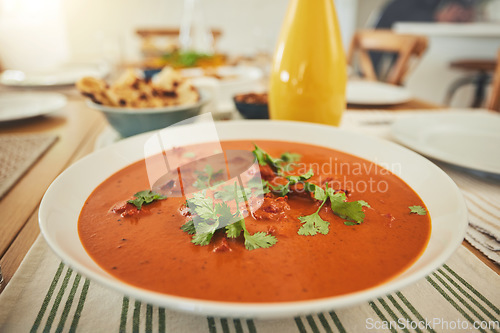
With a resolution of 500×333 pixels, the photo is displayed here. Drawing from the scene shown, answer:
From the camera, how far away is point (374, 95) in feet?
6.64

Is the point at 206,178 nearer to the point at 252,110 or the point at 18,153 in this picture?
the point at 252,110

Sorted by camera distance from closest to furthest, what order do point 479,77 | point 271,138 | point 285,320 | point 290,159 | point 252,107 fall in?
point 285,320 < point 290,159 < point 271,138 < point 252,107 < point 479,77

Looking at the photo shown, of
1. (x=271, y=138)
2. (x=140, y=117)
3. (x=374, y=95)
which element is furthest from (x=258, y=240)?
(x=374, y=95)

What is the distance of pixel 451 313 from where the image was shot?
571 millimetres

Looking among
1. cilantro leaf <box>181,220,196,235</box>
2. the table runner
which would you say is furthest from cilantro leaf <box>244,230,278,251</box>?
the table runner

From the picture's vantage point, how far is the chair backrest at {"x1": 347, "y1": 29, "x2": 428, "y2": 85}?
2.64 metres

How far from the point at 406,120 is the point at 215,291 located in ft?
4.02

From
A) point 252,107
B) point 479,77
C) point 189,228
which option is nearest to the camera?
point 189,228

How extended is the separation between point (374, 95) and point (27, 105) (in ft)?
6.47

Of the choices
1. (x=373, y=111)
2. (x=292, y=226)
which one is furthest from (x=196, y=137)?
(x=373, y=111)

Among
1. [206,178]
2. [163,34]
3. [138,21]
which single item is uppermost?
[138,21]

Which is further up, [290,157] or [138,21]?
[138,21]

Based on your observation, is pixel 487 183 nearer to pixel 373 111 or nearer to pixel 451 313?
pixel 451 313

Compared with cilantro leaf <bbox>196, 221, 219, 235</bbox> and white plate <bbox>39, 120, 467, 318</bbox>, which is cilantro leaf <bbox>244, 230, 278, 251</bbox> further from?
white plate <bbox>39, 120, 467, 318</bbox>
